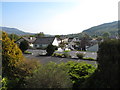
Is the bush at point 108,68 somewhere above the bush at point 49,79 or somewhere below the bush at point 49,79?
above

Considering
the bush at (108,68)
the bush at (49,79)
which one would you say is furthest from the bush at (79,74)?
the bush at (108,68)

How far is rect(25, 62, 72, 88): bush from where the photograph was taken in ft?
22.8

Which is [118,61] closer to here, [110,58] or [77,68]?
[110,58]

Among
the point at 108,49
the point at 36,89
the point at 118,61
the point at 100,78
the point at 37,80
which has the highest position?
the point at 108,49

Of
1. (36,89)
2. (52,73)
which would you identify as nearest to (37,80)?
(36,89)

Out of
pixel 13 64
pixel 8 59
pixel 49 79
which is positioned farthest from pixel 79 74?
pixel 8 59

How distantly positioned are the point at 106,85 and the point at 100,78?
1.42 feet

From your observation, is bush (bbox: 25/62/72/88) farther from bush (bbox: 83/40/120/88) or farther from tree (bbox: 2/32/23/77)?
tree (bbox: 2/32/23/77)

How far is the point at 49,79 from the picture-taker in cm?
699

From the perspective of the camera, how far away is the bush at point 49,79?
22.8 ft

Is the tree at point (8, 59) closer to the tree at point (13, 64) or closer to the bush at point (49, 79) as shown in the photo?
the tree at point (13, 64)

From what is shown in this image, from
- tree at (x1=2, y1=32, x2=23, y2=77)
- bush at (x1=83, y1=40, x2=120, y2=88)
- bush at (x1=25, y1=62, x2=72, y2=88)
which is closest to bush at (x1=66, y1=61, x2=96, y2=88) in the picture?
bush at (x1=25, y1=62, x2=72, y2=88)

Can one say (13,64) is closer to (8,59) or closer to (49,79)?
(8,59)

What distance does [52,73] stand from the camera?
23.4ft
